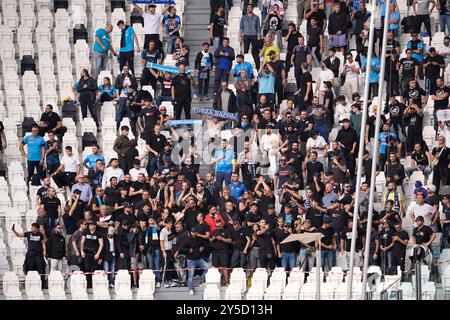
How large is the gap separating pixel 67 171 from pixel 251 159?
326 cm

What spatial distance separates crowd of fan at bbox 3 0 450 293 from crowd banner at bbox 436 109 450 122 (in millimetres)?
199

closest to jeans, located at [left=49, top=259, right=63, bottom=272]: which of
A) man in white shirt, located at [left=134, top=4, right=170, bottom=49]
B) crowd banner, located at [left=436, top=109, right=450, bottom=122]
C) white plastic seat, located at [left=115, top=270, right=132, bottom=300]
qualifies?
white plastic seat, located at [left=115, top=270, right=132, bottom=300]

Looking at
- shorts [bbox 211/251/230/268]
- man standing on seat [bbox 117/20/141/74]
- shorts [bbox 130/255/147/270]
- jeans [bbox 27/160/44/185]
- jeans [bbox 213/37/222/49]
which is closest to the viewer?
shorts [bbox 211/251/230/268]

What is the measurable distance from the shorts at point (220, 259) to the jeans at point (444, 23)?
7.10 m

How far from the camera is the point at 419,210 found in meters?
37.9

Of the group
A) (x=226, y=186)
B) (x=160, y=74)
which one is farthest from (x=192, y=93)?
(x=226, y=186)

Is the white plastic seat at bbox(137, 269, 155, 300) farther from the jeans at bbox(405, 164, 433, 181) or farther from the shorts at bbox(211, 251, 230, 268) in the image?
the jeans at bbox(405, 164, 433, 181)

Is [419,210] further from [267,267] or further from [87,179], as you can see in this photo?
[87,179]

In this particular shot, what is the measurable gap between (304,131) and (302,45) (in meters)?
2.33

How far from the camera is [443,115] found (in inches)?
1567

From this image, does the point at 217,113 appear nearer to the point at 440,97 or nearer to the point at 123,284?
the point at 440,97

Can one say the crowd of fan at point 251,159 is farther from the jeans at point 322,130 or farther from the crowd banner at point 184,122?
the crowd banner at point 184,122

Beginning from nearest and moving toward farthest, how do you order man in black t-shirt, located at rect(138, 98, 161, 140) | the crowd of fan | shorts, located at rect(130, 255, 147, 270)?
the crowd of fan < shorts, located at rect(130, 255, 147, 270) < man in black t-shirt, located at rect(138, 98, 161, 140)

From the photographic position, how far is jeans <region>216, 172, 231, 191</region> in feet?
127
